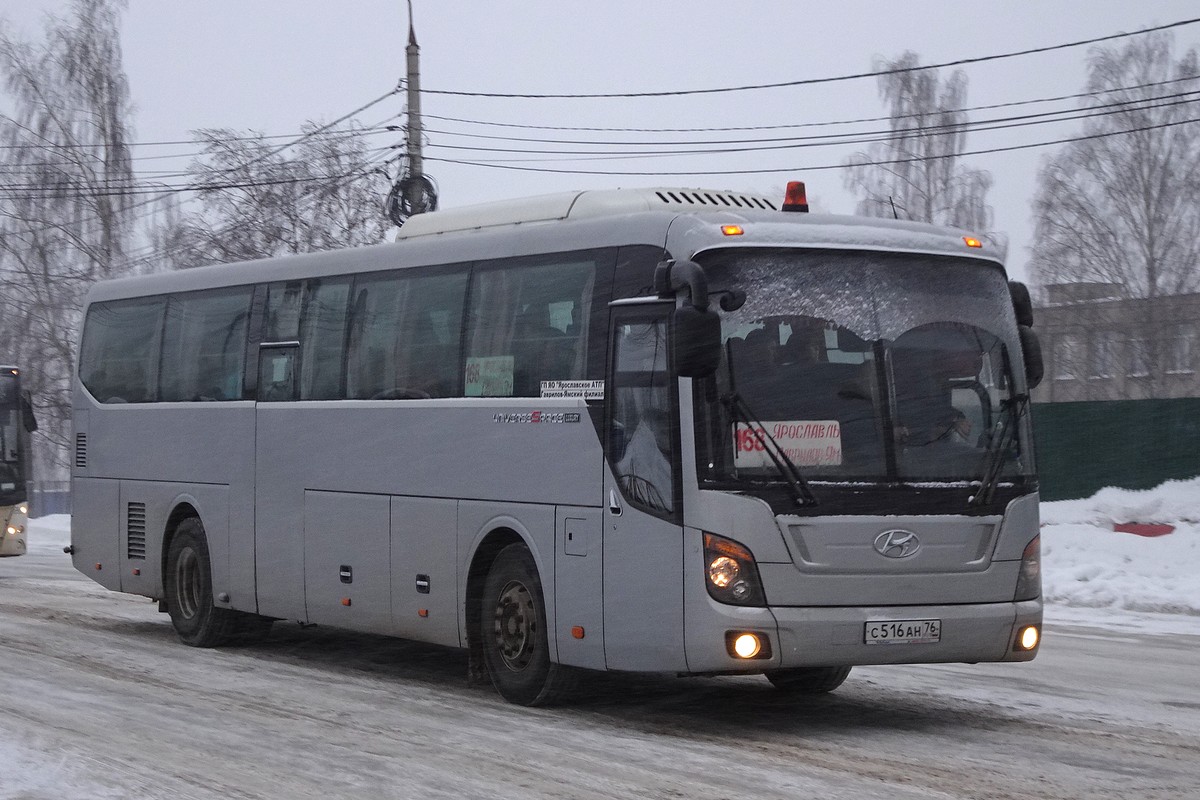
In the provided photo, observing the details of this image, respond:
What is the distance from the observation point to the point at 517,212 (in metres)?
11.5

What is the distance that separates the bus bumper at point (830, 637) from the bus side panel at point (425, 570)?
2561 mm

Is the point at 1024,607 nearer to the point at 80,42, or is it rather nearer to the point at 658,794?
the point at 658,794

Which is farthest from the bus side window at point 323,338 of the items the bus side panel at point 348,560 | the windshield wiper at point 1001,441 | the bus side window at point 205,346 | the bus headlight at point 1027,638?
the bus headlight at point 1027,638

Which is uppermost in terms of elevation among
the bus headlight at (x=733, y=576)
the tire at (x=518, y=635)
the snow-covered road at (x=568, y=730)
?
the bus headlight at (x=733, y=576)

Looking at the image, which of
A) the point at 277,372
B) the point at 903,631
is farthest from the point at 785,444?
the point at 277,372

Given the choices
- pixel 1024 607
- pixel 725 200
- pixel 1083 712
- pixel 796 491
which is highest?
pixel 725 200

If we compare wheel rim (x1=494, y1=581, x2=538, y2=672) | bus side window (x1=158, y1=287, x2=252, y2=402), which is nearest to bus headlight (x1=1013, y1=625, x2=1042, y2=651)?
wheel rim (x1=494, y1=581, x2=538, y2=672)

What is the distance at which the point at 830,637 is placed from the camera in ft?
30.5

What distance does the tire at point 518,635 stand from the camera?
34.6ft

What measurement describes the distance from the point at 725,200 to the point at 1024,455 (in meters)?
2.59

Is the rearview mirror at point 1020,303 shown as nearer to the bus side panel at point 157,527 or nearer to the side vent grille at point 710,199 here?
the side vent grille at point 710,199

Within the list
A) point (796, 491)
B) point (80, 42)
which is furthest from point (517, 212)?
point (80, 42)

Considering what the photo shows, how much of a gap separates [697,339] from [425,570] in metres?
3.49

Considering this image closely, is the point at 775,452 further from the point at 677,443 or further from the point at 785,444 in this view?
the point at 677,443
